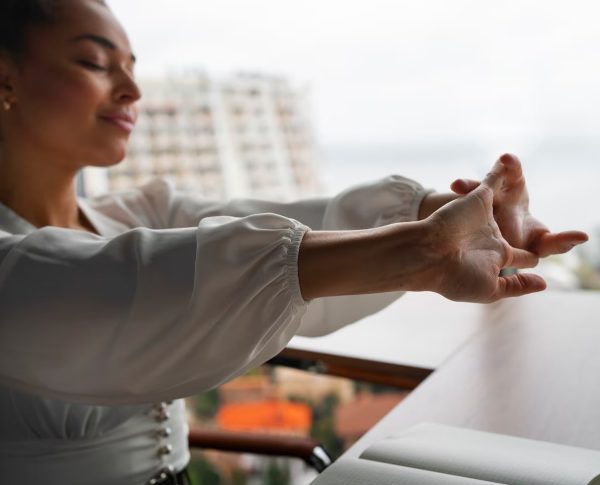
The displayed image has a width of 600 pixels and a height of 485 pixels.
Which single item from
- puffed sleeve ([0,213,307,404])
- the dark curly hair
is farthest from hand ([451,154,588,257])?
the dark curly hair

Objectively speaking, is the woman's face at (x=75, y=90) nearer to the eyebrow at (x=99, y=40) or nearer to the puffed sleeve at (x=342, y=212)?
the eyebrow at (x=99, y=40)

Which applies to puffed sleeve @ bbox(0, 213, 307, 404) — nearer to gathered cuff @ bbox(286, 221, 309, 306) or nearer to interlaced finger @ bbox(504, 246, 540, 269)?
gathered cuff @ bbox(286, 221, 309, 306)

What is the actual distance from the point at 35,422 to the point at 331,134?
10.5 ft

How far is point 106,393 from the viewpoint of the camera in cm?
72

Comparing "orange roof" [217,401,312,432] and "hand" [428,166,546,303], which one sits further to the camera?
"orange roof" [217,401,312,432]

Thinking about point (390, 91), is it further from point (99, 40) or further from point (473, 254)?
point (473, 254)

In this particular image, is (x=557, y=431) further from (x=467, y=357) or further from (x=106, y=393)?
(x=106, y=393)

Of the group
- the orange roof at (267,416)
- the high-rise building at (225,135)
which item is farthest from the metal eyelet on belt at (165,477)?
the high-rise building at (225,135)

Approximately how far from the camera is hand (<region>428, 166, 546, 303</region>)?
26.1 inches

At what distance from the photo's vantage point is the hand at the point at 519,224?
94 centimetres

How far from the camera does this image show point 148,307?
0.69 meters

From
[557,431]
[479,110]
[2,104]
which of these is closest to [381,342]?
[557,431]

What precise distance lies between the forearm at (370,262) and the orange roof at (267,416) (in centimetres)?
222

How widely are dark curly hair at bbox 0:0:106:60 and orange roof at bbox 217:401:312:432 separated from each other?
202cm
